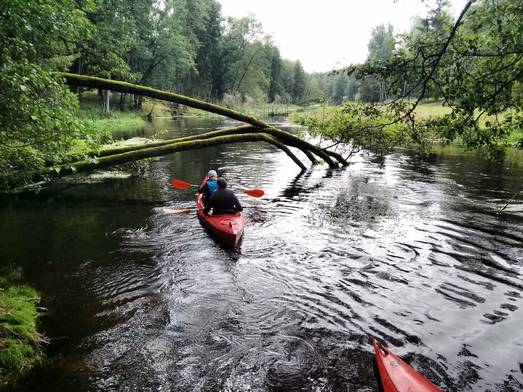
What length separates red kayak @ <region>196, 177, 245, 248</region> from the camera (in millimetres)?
8539

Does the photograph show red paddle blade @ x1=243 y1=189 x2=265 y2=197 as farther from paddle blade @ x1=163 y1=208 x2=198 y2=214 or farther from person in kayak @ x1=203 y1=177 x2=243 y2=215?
person in kayak @ x1=203 y1=177 x2=243 y2=215

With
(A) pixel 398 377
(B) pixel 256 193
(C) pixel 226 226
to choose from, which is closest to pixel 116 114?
(B) pixel 256 193

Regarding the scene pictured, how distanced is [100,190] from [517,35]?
13390mm

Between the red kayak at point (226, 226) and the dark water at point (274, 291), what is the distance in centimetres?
27

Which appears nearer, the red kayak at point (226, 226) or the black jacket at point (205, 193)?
the red kayak at point (226, 226)

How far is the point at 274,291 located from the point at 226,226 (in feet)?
8.68

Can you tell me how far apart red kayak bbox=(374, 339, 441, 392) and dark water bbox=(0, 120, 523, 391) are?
367mm

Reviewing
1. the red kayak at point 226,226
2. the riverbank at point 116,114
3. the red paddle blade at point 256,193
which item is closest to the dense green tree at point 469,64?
the red kayak at point 226,226

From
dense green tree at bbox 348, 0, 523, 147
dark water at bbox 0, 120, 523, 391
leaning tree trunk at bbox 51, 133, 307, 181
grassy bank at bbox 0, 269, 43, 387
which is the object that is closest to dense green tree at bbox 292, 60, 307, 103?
leaning tree trunk at bbox 51, 133, 307, 181

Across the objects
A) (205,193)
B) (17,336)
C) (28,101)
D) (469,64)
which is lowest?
(17,336)

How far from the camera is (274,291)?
6.70 metres

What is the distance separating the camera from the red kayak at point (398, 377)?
12.8ft

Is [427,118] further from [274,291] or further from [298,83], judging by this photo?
[298,83]

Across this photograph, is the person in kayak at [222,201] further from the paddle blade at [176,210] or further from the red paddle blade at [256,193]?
the red paddle blade at [256,193]
